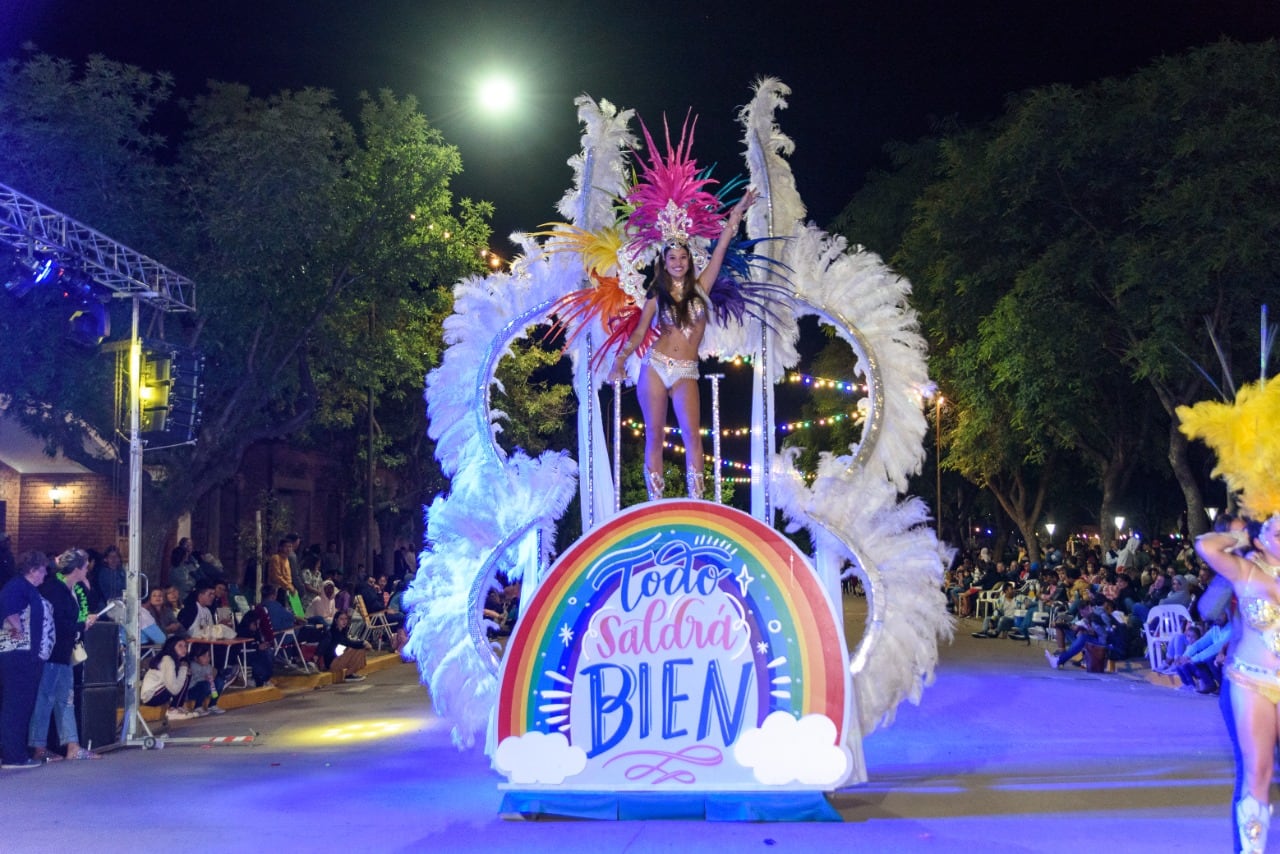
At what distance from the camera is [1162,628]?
15344 mm

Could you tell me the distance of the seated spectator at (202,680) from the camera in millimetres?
12945

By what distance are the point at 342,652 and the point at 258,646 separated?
175 cm

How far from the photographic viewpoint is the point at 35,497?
20.5 meters

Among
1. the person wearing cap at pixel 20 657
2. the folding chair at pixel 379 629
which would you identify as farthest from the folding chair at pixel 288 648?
the person wearing cap at pixel 20 657

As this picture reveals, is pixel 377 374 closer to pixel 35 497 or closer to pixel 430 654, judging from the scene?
pixel 35 497

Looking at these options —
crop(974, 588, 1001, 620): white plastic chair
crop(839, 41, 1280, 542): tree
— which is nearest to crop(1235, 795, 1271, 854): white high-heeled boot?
crop(839, 41, 1280, 542): tree

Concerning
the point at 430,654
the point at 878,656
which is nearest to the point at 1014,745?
the point at 878,656

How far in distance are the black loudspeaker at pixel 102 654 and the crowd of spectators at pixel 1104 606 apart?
7351 mm

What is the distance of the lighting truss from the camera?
10094mm

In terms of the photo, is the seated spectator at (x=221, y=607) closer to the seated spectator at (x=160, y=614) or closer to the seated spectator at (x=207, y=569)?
the seated spectator at (x=160, y=614)

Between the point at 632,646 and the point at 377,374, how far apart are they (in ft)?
37.8

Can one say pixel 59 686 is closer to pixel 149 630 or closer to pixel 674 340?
pixel 149 630

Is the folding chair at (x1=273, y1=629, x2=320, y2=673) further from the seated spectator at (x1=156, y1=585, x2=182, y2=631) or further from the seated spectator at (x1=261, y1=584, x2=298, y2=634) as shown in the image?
the seated spectator at (x1=156, y1=585, x2=182, y2=631)

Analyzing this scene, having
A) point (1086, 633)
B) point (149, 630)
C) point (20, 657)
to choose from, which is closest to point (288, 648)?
point (149, 630)
